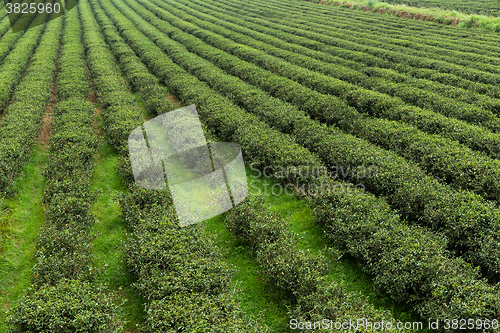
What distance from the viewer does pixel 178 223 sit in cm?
912

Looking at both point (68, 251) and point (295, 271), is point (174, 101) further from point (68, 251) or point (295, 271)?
point (295, 271)

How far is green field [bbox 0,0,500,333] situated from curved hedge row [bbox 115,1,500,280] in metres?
0.06

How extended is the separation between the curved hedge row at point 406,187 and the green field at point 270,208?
6 centimetres

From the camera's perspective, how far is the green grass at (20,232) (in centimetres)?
819

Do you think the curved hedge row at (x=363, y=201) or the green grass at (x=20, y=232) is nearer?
the curved hedge row at (x=363, y=201)

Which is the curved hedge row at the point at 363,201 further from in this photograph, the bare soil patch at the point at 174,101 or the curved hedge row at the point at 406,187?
the curved hedge row at the point at 406,187

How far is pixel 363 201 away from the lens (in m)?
9.59

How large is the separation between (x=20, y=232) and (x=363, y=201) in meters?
11.2

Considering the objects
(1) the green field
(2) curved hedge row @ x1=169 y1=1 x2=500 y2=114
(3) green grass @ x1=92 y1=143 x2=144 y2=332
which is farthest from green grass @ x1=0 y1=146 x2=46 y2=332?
(2) curved hedge row @ x1=169 y1=1 x2=500 y2=114

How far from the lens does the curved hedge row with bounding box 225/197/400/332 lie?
6.66 meters

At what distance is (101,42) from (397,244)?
31.8 metres

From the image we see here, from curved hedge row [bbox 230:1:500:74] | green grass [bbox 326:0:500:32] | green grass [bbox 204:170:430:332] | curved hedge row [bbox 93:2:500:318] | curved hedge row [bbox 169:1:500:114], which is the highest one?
green grass [bbox 326:0:500:32]

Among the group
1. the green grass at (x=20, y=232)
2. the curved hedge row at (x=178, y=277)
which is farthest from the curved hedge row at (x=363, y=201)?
the green grass at (x=20, y=232)

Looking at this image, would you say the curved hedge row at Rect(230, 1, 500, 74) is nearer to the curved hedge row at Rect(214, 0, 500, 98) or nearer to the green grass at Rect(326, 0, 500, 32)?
the curved hedge row at Rect(214, 0, 500, 98)
